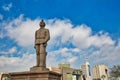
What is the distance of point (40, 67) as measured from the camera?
438 inches

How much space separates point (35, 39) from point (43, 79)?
2786 mm

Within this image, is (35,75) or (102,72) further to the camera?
(102,72)

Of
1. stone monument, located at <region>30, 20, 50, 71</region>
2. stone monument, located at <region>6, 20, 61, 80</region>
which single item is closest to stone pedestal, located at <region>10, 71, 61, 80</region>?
stone monument, located at <region>6, 20, 61, 80</region>

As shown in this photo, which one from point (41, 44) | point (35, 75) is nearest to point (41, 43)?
point (41, 44)

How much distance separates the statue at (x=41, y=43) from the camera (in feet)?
37.9

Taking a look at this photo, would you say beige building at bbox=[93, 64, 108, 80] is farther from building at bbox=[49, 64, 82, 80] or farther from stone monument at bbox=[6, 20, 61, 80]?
stone monument at bbox=[6, 20, 61, 80]

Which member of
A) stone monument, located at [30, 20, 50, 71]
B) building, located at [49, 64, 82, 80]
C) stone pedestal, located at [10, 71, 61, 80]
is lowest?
stone pedestal, located at [10, 71, 61, 80]

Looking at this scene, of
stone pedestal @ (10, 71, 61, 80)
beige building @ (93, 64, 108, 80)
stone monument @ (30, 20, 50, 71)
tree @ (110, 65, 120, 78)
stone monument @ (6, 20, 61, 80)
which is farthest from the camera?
beige building @ (93, 64, 108, 80)

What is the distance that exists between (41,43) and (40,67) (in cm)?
147

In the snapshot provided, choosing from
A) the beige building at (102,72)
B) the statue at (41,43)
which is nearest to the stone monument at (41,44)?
the statue at (41,43)

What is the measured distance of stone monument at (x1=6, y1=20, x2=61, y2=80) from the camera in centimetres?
1048

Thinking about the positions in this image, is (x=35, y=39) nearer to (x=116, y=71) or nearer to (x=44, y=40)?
(x=44, y=40)

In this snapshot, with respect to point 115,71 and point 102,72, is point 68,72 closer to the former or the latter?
point 115,71

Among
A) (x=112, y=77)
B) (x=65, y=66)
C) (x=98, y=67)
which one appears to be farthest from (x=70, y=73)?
(x=98, y=67)
